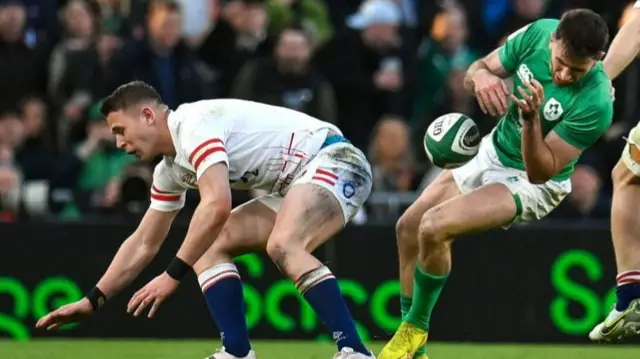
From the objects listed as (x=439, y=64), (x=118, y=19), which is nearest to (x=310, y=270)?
(x=439, y=64)

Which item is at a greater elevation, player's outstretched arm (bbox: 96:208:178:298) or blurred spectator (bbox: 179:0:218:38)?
player's outstretched arm (bbox: 96:208:178:298)

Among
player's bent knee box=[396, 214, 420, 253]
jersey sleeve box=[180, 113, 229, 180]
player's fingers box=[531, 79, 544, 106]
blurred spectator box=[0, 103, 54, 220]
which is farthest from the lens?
blurred spectator box=[0, 103, 54, 220]

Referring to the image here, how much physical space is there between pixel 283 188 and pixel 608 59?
2208mm

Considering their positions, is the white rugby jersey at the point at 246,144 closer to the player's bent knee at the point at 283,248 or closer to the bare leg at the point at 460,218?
the player's bent knee at the point at 283,248

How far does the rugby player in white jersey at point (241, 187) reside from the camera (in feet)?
27.9

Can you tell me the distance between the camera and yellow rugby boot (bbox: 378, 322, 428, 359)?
9.54m

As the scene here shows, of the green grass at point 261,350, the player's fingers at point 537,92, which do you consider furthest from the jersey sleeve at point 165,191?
the player's fingers at point 537,92

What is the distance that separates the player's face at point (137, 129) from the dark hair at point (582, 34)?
7.81ft

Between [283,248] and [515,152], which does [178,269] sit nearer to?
[283,248]

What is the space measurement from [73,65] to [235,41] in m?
1.62

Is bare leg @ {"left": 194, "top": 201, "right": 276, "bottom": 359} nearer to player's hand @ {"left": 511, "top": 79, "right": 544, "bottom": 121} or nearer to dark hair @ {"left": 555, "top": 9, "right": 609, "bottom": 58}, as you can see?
player's hand @ {"left": 511, "top": 79, "right": 544, "bottom": 121}

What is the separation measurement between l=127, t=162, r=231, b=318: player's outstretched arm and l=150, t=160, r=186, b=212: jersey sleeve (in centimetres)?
87

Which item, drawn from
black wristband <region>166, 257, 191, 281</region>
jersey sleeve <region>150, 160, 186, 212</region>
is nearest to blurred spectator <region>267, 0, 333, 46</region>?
jersey sleeve <region>150, 160, 186, 212</region>

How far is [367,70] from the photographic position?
15.4m
